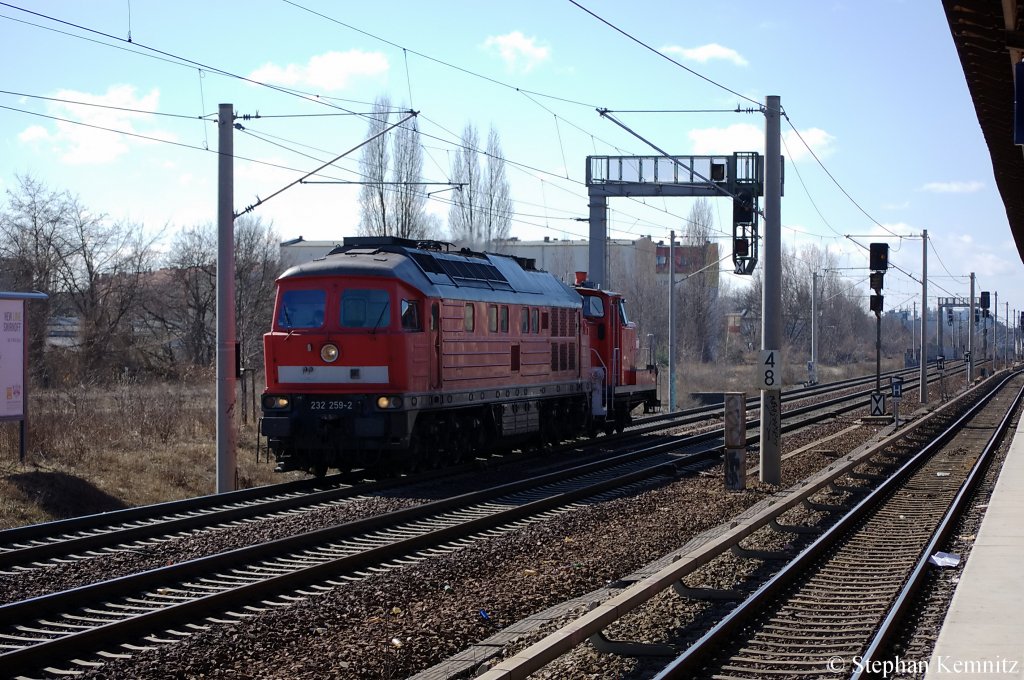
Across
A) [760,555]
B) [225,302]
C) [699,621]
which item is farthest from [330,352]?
[699,621]

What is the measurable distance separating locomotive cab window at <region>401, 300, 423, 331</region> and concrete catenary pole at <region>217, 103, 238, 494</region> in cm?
272

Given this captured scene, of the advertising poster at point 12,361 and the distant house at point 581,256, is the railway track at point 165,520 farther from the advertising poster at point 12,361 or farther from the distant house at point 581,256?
the distant house at point 581,256

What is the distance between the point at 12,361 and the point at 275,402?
13.5 ft

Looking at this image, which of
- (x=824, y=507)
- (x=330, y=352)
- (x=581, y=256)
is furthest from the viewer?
(x=581, y=256)

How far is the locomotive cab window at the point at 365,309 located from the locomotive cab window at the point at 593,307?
9.39 meters

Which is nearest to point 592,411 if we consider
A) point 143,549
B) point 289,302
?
point 289,302

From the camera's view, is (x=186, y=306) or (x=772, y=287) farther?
(x=186, y=306)

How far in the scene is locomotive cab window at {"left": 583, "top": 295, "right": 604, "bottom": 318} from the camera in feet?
86.1

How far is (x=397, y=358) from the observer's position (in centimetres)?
1728

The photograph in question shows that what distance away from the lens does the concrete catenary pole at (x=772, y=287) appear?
1819 cm

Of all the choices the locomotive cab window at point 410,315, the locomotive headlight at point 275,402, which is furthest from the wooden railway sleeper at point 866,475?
the locomotive headlight at point 275,402

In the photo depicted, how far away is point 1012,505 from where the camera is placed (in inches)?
592

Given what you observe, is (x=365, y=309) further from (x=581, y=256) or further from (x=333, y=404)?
(x=581, y=256)

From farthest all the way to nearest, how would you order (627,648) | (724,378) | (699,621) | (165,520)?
(724,378) → (165,520) → (699,621) → (627,648)
